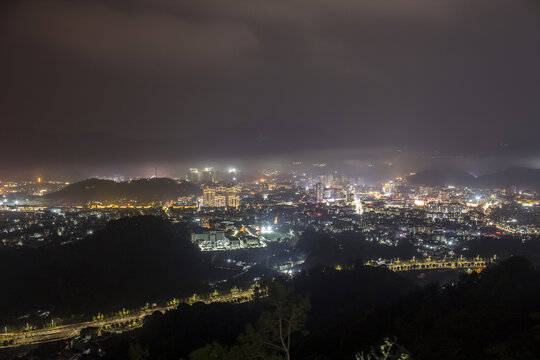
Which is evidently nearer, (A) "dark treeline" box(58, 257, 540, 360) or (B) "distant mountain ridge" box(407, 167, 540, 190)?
(A) "dark treeline" box(58, 257, 540, 360)

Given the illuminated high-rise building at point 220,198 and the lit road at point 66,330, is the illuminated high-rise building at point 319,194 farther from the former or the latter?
the lit road at point 66,330

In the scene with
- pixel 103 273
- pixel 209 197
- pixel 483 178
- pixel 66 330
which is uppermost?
pixel 483 178

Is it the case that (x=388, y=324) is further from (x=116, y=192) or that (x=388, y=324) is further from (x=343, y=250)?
(x=116, y=192)

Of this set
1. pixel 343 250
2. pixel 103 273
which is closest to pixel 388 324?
pixel 103 273

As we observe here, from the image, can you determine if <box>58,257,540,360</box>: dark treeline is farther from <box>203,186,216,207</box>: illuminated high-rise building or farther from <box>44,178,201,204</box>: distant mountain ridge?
<box>44,178,201,204</box>: distant mountain ridge

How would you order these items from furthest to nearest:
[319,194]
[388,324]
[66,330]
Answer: [319,194] < [66,330] < [388,324]

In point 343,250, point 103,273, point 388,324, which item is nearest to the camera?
point 388,324

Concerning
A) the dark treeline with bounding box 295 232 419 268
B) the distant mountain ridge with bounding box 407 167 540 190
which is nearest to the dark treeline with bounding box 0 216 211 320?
the dark treeline with bounding box 295 232 419 268
